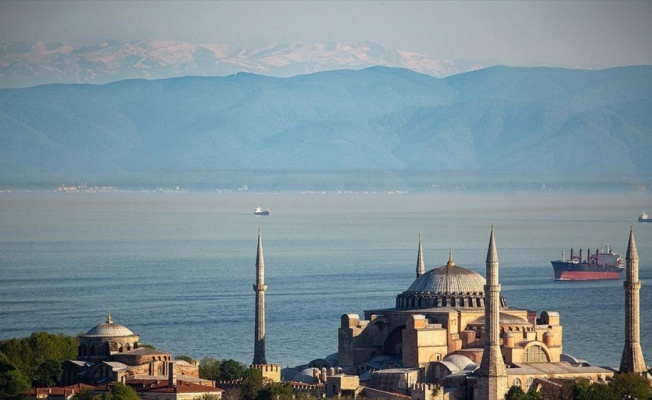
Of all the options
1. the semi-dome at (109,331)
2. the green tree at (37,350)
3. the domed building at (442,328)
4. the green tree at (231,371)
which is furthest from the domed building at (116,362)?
the domed building at (442,328)

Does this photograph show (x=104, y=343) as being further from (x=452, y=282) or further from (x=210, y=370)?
(x=452, y=282)

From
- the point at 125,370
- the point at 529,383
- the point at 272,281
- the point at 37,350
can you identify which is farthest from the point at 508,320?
the point at 272,281

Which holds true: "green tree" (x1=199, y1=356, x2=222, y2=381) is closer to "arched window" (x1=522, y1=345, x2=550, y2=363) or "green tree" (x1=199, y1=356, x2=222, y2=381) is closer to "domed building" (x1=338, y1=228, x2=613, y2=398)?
"domed building" (x1=338, y1=228, x2=613, y2=398)

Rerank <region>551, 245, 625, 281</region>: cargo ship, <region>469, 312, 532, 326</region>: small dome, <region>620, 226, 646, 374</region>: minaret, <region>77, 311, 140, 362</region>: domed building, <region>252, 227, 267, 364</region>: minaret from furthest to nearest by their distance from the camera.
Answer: <region>551, 245, 625, 281</region>: cargo ship, <region>252, 227, 267, 364</region>: minaret, <region>469, 312, 532, 326</region>: small dome, <region>77, 311, 140, 362</region>: domed building, <region>620, 226, 646, 374</region>: minaret

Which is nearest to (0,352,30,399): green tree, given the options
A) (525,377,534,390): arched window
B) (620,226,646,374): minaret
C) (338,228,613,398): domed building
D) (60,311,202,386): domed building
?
(60,311,202,386): domed building

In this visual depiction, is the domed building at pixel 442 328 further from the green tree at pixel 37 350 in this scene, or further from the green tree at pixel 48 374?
the green tree at pixel 48 374

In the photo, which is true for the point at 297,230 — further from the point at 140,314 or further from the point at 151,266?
the point at 140,314
